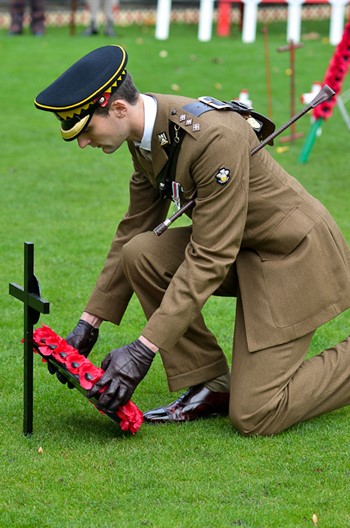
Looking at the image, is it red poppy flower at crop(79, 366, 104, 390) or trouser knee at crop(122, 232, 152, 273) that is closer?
red poppy flower at crop(79, 366, 104, 390)

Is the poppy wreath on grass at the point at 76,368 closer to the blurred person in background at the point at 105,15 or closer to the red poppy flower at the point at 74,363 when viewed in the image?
the red poppy flower at the point at 74,363

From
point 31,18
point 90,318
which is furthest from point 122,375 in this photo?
point 31,18

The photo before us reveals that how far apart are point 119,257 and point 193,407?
725 mm

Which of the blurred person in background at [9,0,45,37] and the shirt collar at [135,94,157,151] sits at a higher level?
the shirt collar at [135,94,157,151]

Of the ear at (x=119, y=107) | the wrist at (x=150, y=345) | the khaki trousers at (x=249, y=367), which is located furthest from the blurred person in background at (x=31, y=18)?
the wrist at (x=150, y=345)

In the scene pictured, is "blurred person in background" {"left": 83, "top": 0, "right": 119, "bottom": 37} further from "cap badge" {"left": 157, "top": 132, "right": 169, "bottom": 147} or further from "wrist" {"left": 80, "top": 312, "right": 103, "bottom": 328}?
"cap badge" {"left": 157, "top": 132, "right": 169, "bottom": 147}

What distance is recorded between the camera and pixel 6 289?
20.5 feet

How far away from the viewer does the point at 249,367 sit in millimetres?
4316

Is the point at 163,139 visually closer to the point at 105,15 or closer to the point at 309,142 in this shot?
the point at 309,142

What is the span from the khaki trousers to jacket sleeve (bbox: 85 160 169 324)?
9.7 inches

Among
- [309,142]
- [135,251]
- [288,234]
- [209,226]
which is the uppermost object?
[209,226]

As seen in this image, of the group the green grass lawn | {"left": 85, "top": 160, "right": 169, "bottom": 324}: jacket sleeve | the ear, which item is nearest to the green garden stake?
the green grass lawn

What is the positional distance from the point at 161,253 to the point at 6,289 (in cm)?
213

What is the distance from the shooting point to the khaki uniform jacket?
398 centimetres
